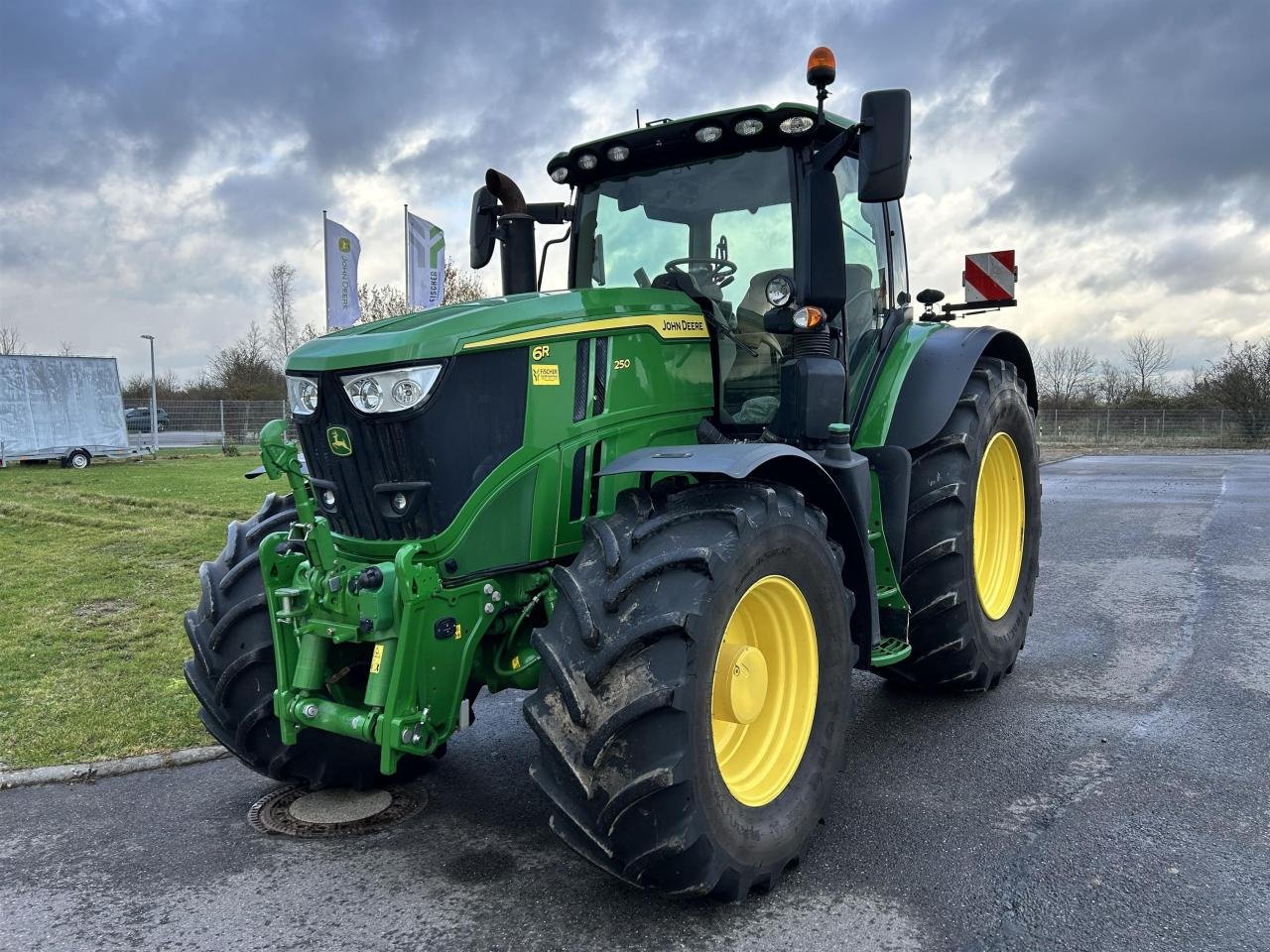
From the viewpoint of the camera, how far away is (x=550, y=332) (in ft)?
10.9

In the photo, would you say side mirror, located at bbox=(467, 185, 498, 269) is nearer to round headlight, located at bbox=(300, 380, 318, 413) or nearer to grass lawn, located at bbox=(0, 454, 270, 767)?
round headlight, located at bbox=(300, 380, 318, 413)

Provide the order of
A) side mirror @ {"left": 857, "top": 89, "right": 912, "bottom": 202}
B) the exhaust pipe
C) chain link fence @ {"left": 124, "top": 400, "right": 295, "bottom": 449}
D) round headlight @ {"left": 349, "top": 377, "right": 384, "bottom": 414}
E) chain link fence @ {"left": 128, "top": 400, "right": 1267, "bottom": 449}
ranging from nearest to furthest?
round headlight @ {"left": 349, "top": 377, "right": 384, "bottom": 414} → side mirror @ {"left": 857, "top": 89, "right": 912, "bottom": 202} → the exhaust pipe → chain link fence @ {"left": 124, "top": 400, "right": 295, "bottom": 449} → chain link fence @ {"left": 128, "top": 400, "right": 1267, "bottom": 449}

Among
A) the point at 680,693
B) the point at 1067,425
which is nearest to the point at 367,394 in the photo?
the point at 680,693

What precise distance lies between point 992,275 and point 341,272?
991 centimetres

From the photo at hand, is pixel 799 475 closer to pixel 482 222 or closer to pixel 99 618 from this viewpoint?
pixel 482 222

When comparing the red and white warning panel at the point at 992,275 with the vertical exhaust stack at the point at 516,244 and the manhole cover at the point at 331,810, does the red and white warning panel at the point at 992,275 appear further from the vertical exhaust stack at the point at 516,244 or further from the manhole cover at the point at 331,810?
the manhole cover at the point at 331,810

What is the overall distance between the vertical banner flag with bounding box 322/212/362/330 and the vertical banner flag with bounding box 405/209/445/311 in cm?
85

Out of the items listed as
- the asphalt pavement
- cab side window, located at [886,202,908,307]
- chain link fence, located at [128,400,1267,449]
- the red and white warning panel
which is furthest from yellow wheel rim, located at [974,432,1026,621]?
chain link fence, located at [128,400,1267,449]

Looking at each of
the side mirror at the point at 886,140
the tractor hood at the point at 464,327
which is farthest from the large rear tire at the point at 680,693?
the side mirror at the point at 886,140

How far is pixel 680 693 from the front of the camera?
2600 mm

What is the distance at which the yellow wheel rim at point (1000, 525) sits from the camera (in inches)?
207

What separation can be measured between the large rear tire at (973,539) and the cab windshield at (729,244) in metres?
0.99

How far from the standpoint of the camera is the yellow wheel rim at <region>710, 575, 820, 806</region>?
301cm

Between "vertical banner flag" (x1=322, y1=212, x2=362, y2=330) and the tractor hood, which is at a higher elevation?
"vertical banner flag" (x1=322, y1=212, x2=362, y2=330)
